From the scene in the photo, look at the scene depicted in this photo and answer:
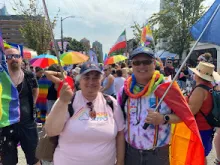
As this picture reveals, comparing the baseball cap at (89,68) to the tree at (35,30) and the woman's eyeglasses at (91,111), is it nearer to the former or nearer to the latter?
the woman's eyeglasses at (91,111)

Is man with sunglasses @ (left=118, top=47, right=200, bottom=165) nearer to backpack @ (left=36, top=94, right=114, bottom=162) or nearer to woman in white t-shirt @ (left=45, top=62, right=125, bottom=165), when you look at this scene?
woman in white t-shirt @ (left=45, top=62, right=125, bottom=165)

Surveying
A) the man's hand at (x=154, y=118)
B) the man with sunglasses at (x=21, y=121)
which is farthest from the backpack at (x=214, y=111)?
the man with sunglasses at (x=21, y=121)

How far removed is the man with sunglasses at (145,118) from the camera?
7.66ft

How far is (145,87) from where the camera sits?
2.37 metres

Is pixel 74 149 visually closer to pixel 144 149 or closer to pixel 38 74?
pixel 144 149

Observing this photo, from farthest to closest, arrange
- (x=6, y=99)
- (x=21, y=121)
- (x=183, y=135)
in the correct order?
(x=21, y=121)
(x=183, y=135)
(x=6, y=99)

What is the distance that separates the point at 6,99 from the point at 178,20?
24889 millimetres

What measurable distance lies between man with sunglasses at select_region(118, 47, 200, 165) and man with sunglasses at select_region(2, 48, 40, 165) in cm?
162

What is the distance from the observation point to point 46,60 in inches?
320

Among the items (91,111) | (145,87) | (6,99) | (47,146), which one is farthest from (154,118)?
(6,99)

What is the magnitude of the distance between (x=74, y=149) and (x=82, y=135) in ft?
0.51

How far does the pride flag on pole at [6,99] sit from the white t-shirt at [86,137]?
0.71m

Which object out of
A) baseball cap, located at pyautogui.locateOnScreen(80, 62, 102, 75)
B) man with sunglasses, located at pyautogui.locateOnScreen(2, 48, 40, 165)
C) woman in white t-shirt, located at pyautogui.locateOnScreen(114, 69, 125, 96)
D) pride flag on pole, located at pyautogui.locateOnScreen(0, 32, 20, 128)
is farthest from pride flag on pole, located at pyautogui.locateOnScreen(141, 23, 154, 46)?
baseball cap, located at pyautogui.locateOnScreen(80, 62, 102, 75)

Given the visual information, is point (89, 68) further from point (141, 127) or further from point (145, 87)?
point (141, 127)
